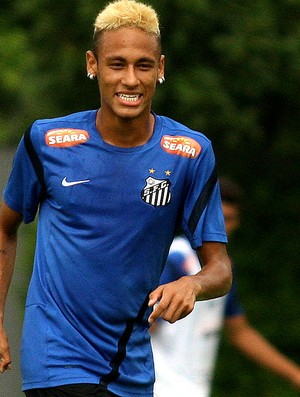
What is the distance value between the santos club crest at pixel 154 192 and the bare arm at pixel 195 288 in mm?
243

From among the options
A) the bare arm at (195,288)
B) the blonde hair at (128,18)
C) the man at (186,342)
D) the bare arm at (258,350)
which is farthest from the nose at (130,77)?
the bare arm at (258,350)

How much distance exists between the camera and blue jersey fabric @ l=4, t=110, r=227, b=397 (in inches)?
198

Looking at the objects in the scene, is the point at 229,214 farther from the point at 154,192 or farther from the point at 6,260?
the point at 154,192

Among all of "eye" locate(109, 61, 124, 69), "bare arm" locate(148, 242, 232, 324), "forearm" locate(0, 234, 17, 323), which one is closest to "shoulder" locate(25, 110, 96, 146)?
"eye" locate(109, 61, 124, 69)

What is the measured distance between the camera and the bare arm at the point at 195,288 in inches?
175

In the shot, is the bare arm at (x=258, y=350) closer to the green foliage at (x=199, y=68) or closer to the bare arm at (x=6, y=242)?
the green foliage at (x=199, y=68)

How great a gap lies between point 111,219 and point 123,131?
0.33m

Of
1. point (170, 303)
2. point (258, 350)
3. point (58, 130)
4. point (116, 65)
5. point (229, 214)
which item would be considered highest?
point (116, 65)

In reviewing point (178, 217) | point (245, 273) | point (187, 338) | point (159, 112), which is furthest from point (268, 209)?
point (178, 217)

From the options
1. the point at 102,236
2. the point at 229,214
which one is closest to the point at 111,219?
the point at 102,236

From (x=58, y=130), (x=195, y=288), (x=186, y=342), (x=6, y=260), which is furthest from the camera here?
(x=186, y=342)

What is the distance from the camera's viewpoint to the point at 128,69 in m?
4.99

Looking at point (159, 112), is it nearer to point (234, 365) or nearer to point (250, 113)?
point (250, 113)

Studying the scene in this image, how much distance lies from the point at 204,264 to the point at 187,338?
1242mm
